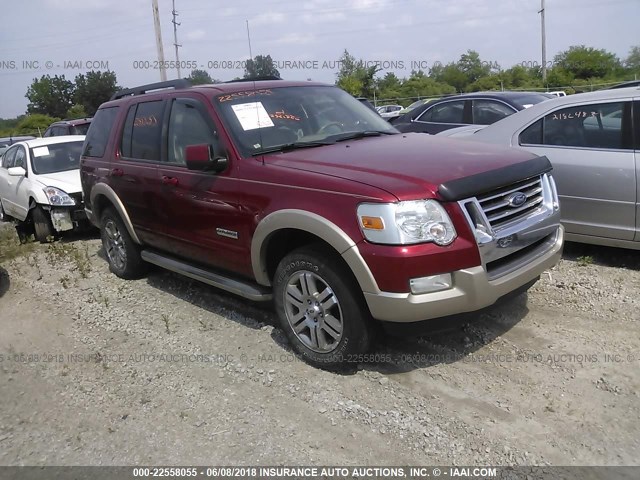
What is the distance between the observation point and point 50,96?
55.6 meters

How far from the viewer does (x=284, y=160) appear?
12.9 ft

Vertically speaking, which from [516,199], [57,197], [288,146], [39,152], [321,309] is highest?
[39,152]

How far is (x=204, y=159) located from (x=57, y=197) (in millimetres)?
4965

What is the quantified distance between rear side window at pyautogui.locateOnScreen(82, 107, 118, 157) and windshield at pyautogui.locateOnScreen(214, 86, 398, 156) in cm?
210

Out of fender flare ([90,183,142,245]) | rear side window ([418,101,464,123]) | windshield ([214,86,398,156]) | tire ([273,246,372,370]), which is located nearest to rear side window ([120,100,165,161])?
fender flare ([90,183,142,245])

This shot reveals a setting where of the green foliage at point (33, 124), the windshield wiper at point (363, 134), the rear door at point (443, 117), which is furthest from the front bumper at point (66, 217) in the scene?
the green foliage at point (33, 124)

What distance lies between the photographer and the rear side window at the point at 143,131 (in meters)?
5.10

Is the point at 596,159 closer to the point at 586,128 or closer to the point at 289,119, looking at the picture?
the point at 586,128

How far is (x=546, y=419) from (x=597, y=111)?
3.32 m

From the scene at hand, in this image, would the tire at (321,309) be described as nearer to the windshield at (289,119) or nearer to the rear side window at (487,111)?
the windshield at (289,119)

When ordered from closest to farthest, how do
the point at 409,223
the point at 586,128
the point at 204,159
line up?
the point at 409,223, the point at 204,159, the point at 586,128

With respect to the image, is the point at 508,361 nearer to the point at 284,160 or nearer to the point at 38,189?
the point at 284,160

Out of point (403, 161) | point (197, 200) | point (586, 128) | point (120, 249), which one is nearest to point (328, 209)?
point (403, 161)

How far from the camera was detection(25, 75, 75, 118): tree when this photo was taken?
5534 centimetres
